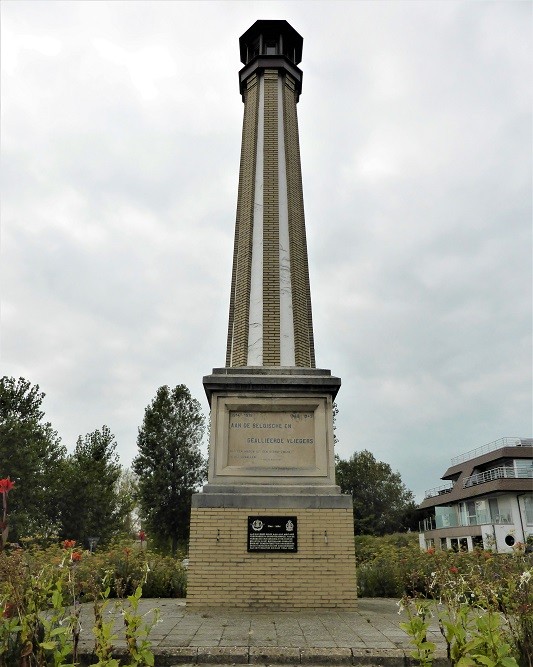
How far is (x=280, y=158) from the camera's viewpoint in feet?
45.5

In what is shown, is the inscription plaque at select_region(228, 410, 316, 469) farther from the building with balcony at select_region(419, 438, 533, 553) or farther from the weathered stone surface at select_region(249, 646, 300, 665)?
the building with balcony at select_region(419, 438, 533, 553)

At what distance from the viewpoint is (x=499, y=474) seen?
38.0 metres

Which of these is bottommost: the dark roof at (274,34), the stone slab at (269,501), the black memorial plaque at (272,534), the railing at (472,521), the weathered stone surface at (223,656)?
the weathered stone surface at (223,656)

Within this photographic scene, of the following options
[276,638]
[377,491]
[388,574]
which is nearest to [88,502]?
[388,574]

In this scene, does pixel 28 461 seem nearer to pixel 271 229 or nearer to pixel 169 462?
pixel 169 462

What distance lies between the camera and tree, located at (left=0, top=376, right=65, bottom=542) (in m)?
28.1

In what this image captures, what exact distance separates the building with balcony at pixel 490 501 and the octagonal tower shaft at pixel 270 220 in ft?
81.3

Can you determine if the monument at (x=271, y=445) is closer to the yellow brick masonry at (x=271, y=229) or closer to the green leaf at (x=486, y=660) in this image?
the yellow brick masonry at (x=271, y=229)

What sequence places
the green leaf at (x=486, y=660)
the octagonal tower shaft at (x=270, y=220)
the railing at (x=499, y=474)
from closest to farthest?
the green leaf at (x=486, y=660)
the octagonal tower shaft at (x=270, y=220)
the railing at (x=499, y=474)

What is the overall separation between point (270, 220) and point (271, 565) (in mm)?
7573

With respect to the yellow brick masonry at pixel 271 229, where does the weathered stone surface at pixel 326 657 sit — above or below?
below

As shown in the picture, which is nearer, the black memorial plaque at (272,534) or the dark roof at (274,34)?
the black memorial plaque at (272,534)

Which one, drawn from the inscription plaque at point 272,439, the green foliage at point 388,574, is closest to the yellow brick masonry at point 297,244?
the inscription plaque at point 272,439

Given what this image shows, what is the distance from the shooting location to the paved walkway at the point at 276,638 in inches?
227
